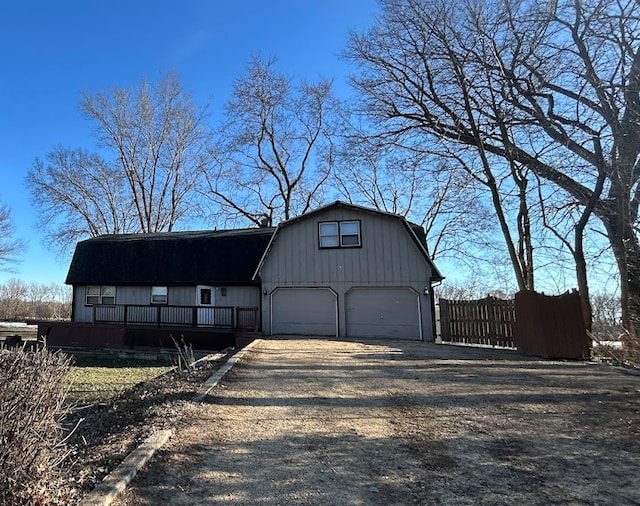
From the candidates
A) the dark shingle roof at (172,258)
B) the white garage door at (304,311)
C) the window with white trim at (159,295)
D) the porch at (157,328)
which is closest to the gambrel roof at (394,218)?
the white garage door at (304,311)

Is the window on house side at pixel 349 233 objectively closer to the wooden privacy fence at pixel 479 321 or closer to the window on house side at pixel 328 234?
the window on house side at pixel 328 234

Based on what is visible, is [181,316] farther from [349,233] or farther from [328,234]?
[349,233]

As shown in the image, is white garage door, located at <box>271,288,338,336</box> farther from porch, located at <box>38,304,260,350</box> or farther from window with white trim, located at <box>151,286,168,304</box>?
window with white trim, located at <box>151,286,168,304</box>

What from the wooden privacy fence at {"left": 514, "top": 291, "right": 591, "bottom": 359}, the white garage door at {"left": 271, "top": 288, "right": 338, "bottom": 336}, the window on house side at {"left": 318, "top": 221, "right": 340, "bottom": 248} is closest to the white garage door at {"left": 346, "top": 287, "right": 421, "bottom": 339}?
the white garage door at {"left": 271, "top": 288, "right": 338, "bottom": 336}

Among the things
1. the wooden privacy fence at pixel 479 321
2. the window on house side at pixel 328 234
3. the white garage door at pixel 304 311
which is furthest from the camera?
the window on house side at pixel 328 234

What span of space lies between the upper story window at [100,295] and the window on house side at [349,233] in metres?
11.9

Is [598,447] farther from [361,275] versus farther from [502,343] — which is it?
[361,275]

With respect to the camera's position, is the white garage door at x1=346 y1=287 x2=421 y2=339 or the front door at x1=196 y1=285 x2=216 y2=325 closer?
the white garage door at x1=346 y1=287 x2=421 y2=339

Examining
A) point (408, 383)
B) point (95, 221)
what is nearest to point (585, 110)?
point (408, 383)

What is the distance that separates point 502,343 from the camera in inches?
518

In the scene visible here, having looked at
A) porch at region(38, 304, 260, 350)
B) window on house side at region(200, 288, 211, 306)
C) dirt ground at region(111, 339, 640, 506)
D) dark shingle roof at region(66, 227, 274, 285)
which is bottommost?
dirt ground at region(111, 339, 640, 506)

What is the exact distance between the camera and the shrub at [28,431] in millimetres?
2721

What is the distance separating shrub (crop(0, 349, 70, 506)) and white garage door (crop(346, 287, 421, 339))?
14.0 m

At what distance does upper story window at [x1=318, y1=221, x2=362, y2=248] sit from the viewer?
1706cm
